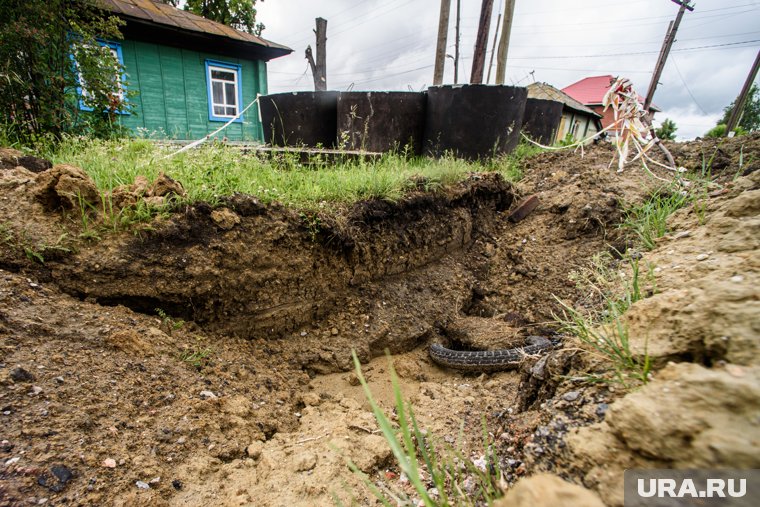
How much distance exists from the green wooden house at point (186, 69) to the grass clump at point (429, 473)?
816 cm

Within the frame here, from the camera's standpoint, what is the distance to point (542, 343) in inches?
108

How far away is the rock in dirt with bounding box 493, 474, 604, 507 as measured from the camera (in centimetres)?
52

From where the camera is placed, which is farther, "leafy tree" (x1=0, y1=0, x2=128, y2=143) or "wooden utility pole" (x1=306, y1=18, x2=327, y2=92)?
"wooden utility pole" (x1=306, y1=18, x2=327, y2=92)

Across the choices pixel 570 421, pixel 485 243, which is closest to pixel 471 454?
pixel 570 421

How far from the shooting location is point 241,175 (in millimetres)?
2779

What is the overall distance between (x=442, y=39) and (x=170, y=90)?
283 inches

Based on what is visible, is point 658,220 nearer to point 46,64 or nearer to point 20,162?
point 20,162

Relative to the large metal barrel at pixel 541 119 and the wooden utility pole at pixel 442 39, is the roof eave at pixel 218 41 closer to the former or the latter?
the wooden utility pole at pixel 442 39

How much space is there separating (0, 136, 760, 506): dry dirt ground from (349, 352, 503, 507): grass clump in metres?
0.13

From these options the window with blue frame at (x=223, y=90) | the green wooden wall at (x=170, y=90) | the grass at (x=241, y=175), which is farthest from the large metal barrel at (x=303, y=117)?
the window with blue frame at (x=223, y=90)

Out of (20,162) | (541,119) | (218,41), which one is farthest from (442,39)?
(20,162)

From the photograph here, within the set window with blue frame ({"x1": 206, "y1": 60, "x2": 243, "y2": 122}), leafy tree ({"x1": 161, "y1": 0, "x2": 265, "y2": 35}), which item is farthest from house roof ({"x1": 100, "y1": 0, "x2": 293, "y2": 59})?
leafy tree ({"x1": 161, "y1": 0, "x2": 265, "y2": 35})

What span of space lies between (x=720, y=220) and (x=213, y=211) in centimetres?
280
